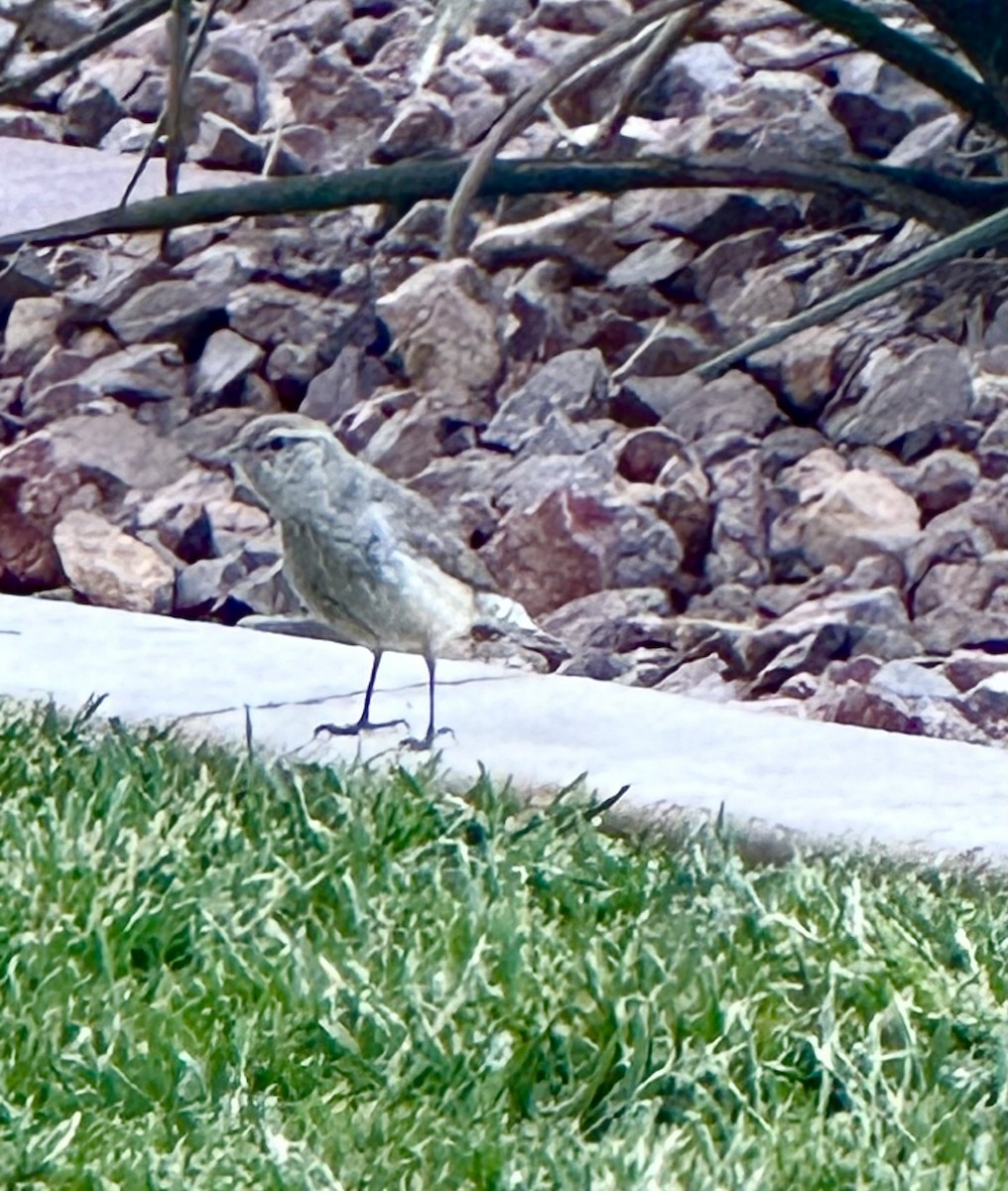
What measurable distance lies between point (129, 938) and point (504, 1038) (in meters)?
0.62

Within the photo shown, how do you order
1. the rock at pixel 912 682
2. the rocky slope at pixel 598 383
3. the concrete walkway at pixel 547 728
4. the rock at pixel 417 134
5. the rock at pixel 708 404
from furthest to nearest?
the rock at pixel 417 134
the rock at pixel 708 404
the rocky slope at pixel 598 383
the rock at pixel 912 682
the concrete walkway at pixel 547 728

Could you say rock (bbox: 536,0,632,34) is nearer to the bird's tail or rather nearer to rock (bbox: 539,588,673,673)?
rock (bbox: 539,588,673,673)

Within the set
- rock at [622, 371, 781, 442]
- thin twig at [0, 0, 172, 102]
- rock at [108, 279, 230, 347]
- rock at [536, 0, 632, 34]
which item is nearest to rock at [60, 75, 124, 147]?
rock at [536, 0, 632, 34]

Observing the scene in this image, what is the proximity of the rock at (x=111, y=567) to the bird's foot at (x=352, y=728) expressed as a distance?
1419 mm

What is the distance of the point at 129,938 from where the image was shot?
3902 mm

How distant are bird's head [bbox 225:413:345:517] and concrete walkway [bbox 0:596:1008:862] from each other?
14.7 inches

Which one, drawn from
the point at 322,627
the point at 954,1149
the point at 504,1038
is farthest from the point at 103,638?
the point at 954,1149

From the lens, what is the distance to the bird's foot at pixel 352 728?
5.02 meters

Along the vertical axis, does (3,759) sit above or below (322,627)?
above

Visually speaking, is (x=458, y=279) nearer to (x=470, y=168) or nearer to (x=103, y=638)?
(x=470, y=168)

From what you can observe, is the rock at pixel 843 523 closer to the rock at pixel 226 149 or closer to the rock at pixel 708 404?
the rock at pixel 708 404

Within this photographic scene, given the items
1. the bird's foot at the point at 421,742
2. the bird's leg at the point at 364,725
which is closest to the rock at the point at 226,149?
the bird's leg at the point at 364,725

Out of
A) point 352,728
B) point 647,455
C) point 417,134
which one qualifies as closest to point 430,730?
point 352,728

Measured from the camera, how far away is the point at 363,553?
5.14 metres
